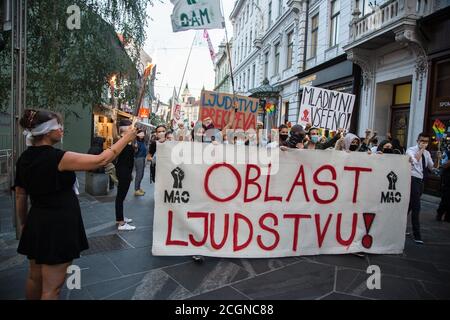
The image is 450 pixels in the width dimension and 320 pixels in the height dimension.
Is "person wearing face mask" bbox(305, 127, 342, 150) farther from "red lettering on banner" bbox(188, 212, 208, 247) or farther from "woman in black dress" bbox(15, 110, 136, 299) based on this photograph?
"woman in black dress" bbox(15, 110, 136, 299)

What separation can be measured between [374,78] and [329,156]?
9.35 m

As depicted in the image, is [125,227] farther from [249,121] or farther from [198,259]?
[249,121]

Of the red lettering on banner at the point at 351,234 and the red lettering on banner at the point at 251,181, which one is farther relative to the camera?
the red lettering on banner at the point at 351,234

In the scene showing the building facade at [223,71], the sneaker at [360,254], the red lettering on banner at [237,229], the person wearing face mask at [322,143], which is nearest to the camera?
the red lettering on banner at [237,229]

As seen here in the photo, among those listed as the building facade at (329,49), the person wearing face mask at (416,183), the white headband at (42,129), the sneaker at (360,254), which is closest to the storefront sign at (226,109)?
the person wearing face mask at (416,183)

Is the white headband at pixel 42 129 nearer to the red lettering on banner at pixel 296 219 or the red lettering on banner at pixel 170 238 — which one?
the red lettering on banner at pixel 170 238

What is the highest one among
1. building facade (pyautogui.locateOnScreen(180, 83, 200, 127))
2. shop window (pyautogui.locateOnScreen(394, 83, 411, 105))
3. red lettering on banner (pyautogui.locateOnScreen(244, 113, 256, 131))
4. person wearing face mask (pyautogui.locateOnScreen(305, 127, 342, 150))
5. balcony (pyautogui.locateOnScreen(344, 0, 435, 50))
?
building facade (pyautogui.locateOnScreen(180, 83, 200, 127))

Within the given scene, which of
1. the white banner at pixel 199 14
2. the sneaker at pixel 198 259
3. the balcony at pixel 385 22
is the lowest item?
the sneaker at pixel 198 259

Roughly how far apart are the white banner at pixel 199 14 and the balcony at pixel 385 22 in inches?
244

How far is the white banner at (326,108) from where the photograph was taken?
7.50 m

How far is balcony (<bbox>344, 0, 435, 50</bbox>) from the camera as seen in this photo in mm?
9336

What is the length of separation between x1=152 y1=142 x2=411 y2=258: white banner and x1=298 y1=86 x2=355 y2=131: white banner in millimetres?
3238

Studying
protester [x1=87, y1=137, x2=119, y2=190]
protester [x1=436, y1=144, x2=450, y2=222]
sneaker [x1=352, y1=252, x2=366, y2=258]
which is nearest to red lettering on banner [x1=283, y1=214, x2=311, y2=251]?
sneaker [x1=352, y1=252, x2=366, y2=258]

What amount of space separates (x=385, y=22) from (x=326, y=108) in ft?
15.4
